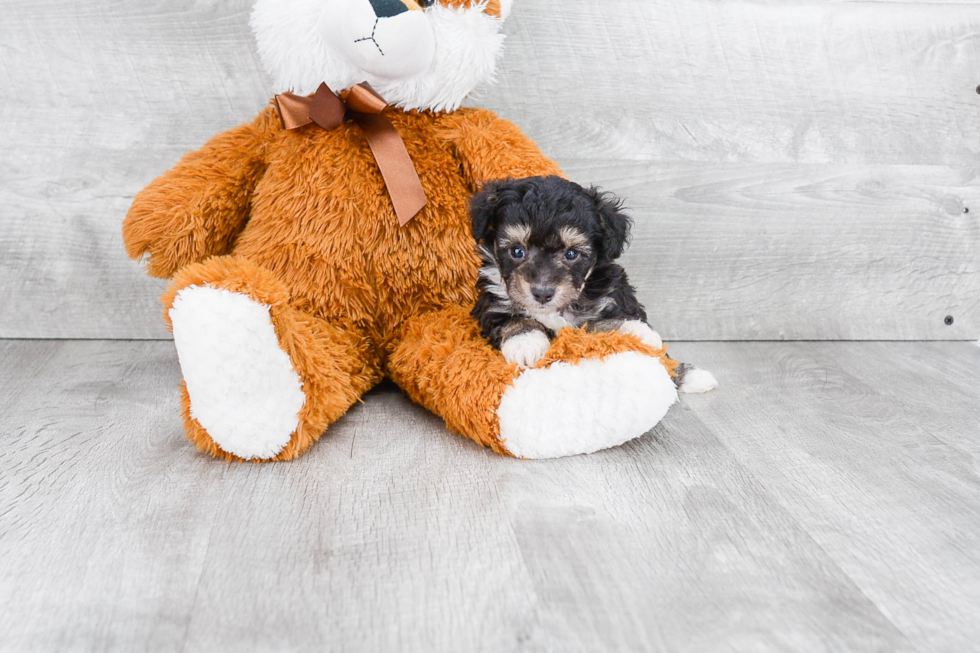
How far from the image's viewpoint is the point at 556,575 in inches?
45.3

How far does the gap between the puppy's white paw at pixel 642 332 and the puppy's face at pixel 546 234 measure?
0.41 ft

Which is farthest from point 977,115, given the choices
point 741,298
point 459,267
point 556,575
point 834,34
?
point 556,575

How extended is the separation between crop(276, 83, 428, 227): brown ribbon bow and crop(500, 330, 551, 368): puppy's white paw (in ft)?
1.19

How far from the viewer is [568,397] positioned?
58.2 inches

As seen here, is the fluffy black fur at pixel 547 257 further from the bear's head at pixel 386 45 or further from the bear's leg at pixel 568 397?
the bear's head at pixel 386 45

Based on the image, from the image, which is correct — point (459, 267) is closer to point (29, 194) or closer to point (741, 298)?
point (741, 298)

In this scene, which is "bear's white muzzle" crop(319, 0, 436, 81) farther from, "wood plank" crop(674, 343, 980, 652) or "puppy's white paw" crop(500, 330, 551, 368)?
"wood plank" crop(674, 343, 980, 652)

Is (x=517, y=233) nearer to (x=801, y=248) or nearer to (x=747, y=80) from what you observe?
(x=747, y=80)

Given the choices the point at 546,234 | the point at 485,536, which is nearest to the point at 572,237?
the point at 546,234

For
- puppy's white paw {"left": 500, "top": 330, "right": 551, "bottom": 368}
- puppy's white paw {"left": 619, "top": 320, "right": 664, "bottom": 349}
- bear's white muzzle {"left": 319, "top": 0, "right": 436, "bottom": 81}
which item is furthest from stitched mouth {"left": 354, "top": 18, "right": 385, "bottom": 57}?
puppy's white paw {"left": 619, "top": 320, "right": 664, "bottom": 349}

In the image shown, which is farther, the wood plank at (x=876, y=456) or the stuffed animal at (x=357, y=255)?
the stuffed animal at (x=357, y=255)

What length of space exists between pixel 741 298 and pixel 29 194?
7.01ft

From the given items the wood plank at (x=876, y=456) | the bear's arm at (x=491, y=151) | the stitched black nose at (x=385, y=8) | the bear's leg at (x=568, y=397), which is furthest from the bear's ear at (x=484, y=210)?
the wood plank at (x=876, y=456)

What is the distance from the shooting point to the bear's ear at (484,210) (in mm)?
1542
